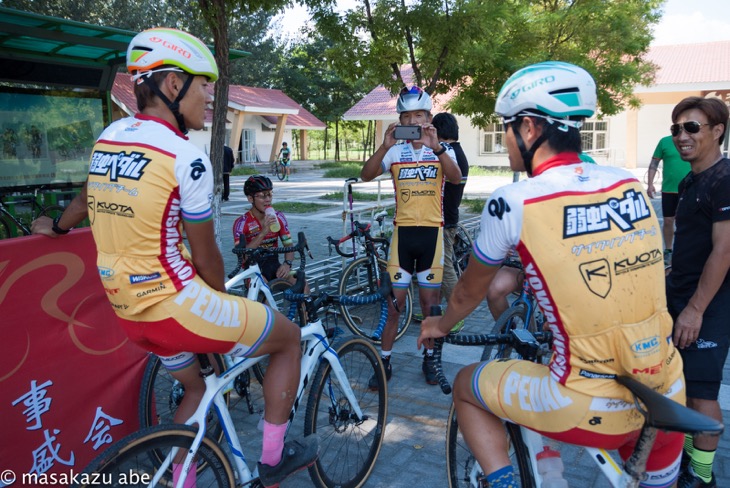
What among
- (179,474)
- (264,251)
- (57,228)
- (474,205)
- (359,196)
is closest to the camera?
(179,474)

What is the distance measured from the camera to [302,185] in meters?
26.1

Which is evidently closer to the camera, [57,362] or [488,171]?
[57,362]

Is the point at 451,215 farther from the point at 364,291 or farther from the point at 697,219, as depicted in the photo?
the point at 697,219

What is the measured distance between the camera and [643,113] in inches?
1238

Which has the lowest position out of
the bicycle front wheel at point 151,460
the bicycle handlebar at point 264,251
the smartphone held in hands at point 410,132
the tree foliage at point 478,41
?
the bicycle front wheel at point 151,460

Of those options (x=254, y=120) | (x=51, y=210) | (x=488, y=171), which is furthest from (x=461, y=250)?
(x=254, y=120)

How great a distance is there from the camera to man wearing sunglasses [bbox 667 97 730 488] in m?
2.88

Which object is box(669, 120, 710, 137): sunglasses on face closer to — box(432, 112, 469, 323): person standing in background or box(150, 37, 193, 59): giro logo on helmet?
box(150, 37, 193, 59): giro logo on helmet

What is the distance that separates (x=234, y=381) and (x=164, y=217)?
1285 millimetres

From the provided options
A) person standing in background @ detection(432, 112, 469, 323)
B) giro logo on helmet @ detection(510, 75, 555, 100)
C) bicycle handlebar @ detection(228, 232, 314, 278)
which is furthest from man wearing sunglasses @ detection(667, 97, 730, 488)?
person standing in background @ detection(432, 112, 469, 323)

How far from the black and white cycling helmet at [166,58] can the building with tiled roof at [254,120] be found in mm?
25576

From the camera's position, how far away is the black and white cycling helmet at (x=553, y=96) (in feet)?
6.55

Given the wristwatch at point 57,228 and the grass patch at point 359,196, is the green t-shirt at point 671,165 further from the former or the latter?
the grass patch at point 359,196

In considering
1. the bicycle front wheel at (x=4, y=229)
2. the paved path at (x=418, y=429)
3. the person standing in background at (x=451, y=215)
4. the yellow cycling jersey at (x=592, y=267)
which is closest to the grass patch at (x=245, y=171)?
the bicycle front wheel at (x=4, y=229)
